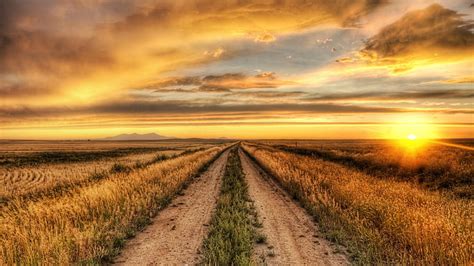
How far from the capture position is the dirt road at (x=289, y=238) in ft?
23.6

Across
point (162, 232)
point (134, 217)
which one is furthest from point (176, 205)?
point (162, 232)

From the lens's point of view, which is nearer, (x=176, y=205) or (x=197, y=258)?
(x=197, y=258)

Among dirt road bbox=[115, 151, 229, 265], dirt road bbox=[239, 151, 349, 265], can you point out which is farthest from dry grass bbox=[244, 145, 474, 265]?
dirt road bbox=[115, 151, 229, 265]

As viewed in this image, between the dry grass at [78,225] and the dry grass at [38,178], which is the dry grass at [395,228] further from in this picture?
the dry grass at [38,178]

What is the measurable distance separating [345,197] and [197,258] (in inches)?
280

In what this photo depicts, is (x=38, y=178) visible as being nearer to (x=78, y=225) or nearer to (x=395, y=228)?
(x=78, y=225)

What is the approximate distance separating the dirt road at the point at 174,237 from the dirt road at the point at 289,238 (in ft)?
5.75

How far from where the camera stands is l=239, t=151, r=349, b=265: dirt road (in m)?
7.20

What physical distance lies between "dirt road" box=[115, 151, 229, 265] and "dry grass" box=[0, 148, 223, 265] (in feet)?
1.35

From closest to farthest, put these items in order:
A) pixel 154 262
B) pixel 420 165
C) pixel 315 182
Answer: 1. pixel 154 262
2. pixel 315 182
3. pixel 420 165

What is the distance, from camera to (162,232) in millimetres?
9359

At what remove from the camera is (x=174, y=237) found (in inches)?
348

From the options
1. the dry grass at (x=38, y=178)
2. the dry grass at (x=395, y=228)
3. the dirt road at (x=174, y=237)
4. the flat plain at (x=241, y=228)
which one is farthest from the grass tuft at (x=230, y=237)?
the dry grass at (x=38, y=178)

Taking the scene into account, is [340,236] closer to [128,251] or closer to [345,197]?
[345,197]
